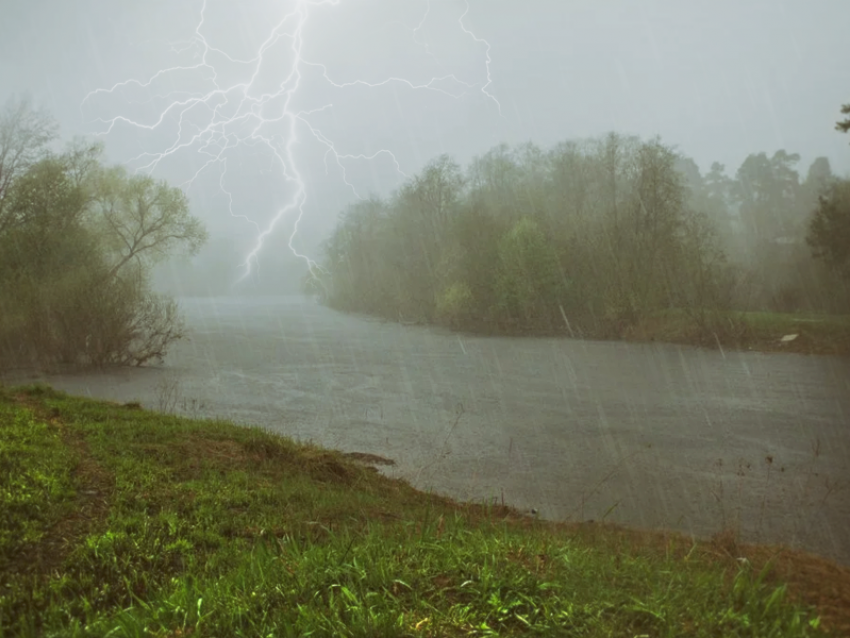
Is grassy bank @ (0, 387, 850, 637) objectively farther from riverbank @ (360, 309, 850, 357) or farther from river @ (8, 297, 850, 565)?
riverbank @ (360, 309, 850, 357)

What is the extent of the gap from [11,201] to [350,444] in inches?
1025

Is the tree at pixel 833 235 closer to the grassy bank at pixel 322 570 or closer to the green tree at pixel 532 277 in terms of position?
the green tree at pixel 532 277

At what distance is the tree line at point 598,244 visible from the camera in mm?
39906

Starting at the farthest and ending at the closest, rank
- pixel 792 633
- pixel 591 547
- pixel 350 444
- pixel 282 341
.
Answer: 1. pixel 282 341
2. pixel 350 444
3. pixel 591 547
4. pixel 792 633

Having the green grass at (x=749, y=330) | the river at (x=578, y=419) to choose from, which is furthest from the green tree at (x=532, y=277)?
the river at (x=578, y=419)

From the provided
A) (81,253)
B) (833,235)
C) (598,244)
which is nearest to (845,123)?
(833,235)

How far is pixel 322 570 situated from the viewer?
4.64m

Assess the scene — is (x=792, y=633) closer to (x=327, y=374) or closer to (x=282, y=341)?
(x=327, y=374)

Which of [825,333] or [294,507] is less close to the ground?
[294,507]

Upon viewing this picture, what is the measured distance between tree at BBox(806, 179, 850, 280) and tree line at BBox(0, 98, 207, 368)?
102 feet

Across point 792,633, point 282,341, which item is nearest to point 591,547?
point 792,633

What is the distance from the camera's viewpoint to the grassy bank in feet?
12.4

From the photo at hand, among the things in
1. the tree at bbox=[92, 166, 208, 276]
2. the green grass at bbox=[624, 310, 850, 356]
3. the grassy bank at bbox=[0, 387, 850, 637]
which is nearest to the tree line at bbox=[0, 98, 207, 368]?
the tree at bbox=[92, 166, 208, 276]

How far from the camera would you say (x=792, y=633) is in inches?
135
